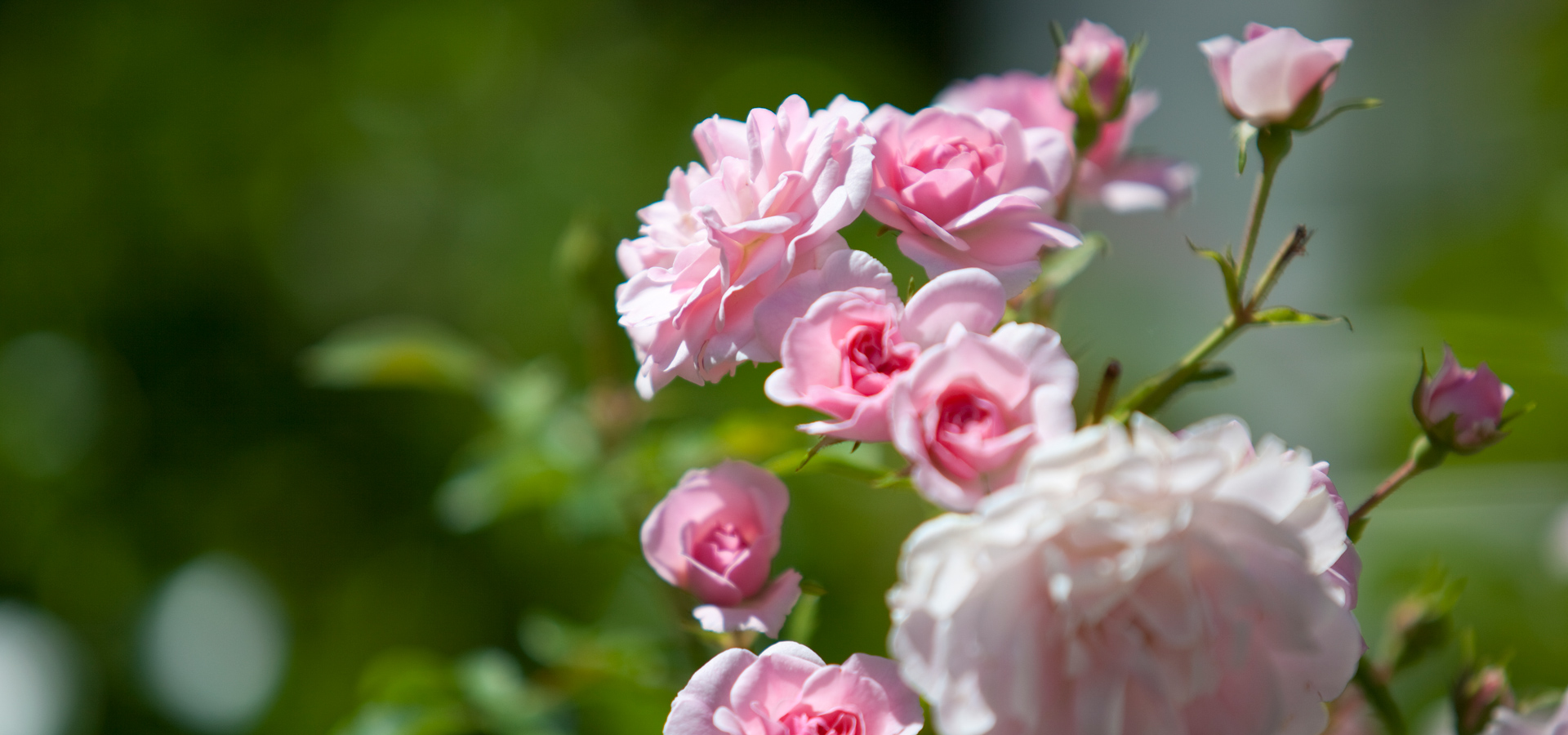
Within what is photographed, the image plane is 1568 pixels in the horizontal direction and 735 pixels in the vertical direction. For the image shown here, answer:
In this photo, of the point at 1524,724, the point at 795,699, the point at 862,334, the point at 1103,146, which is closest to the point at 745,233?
the point at 862,334

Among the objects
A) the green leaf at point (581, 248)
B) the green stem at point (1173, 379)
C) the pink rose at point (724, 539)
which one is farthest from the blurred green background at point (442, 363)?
the green stem at point (1173, 379)

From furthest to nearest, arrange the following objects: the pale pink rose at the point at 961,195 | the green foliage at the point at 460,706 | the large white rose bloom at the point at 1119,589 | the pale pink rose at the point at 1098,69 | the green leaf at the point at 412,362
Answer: the green leaf at the point at 412,362 → the green foliage at the point at 460,706 → the pale pink rose at the point at 1098,69 → the pale pink rose at the point at 961,195 → the large white rose bloom at the point at 1119,589

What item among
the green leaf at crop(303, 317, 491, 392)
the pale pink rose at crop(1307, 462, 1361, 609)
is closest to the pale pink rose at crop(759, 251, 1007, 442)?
the pale pink rose at crop(1307, 462, 1361, 609)

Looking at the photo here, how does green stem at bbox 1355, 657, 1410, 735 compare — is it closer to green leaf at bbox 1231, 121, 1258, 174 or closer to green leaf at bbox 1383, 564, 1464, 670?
green leaf at bbox 1383, 564, 1464, 670

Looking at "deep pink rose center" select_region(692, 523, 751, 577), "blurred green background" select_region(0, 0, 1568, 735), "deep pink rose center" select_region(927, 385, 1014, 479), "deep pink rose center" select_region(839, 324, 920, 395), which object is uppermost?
"deep pink rose center" select_region(839, 324, 920, 395)

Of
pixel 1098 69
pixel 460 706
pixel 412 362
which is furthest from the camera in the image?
pixel 412 362

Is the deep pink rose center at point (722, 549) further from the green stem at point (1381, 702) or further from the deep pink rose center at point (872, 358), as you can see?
the green stem at point (1381, 702)

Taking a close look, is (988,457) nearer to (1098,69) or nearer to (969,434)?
(969,434)

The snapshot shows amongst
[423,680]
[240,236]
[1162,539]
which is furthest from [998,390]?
[240,236]
